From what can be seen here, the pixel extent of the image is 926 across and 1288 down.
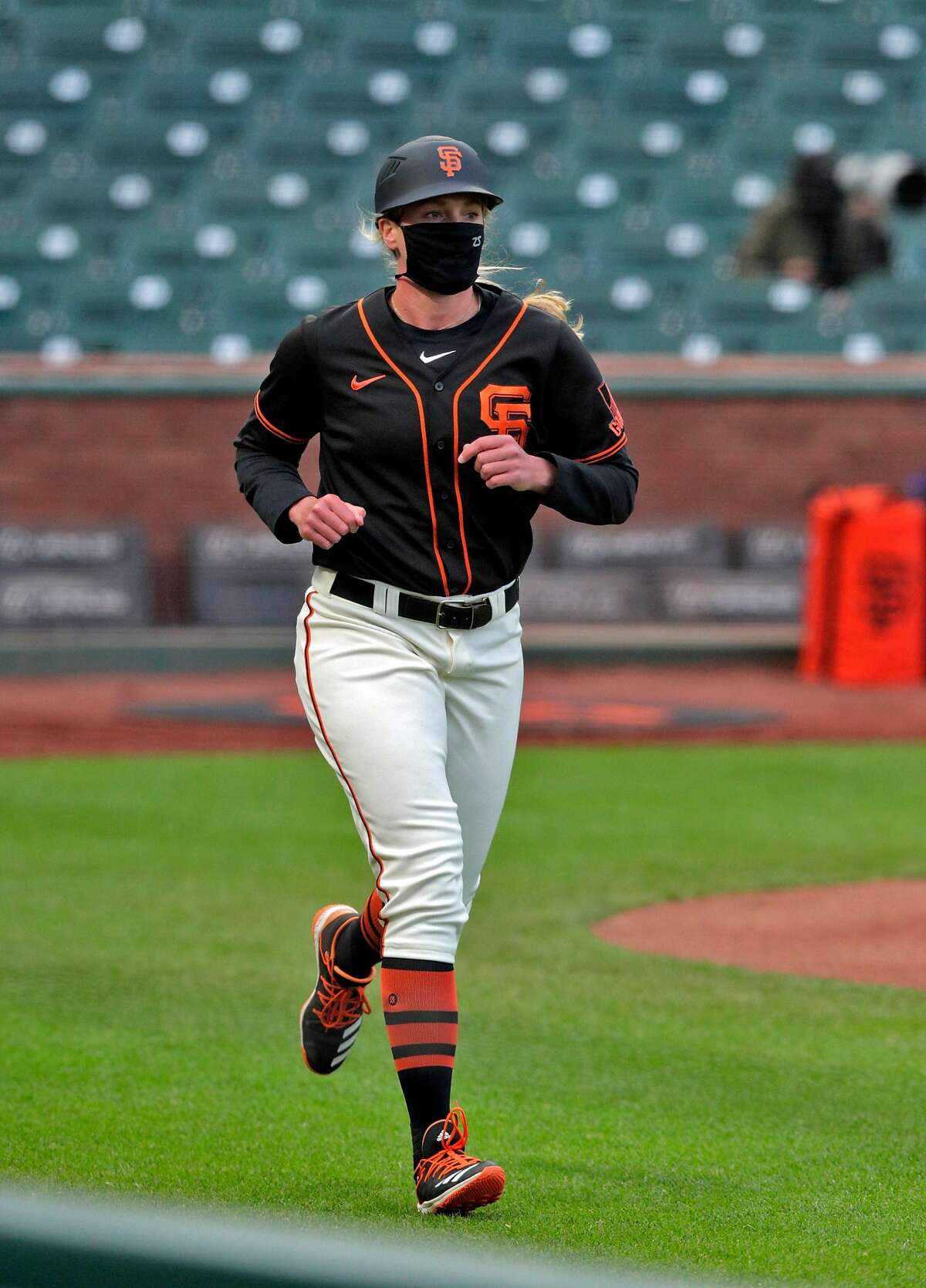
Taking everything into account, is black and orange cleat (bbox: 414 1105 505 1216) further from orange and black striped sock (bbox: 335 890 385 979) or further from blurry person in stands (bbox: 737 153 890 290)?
blurry person in stands (bbox: 737 153 890 290)

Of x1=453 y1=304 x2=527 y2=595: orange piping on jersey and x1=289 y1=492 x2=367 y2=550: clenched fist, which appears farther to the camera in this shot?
x1=453 y1=304 x2=527 y2=595: orange piping on jersey

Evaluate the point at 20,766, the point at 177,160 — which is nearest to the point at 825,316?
the point at 177,160

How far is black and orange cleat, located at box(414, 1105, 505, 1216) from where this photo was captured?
10.5 ft

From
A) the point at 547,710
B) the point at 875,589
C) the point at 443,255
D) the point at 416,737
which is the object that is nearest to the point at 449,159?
the point at 443,255

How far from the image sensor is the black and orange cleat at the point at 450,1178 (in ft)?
10.5

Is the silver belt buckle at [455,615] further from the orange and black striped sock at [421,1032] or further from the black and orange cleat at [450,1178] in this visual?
the black and orange cleat at [450,1178]

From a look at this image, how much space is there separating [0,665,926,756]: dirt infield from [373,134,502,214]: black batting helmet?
783 centimetres

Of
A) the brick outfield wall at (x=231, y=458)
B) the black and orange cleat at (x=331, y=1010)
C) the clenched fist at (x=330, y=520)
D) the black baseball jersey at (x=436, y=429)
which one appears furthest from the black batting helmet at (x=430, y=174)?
the brick outfield wall at (x=231, y=458)

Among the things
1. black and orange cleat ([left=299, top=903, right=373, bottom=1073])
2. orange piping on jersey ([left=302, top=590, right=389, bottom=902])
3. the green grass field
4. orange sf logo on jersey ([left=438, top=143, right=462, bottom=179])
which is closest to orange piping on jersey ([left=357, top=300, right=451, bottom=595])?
orange piping on jersey ([left=302, top=590, right=389, bottom=902])

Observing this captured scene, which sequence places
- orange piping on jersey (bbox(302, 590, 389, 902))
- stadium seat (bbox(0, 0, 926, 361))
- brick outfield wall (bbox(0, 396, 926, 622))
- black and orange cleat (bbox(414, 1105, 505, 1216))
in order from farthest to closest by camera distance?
stadium seat (bbox(0, 0, 926, 361)), brick outfield wall (bbox(0, 396, 926, 622)), orange piping on jersey (bbox(302, 590, 389, 902)), black and orange cleat (bbox(414, 1105, 505, 1216))

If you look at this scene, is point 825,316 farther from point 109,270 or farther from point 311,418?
point 311,418

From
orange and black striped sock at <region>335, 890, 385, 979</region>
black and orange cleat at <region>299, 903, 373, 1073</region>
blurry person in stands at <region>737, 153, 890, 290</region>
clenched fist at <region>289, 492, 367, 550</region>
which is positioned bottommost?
black and orange cleat at <region>299, 903, 373, 1073</region>

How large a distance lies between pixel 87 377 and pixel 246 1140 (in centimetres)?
1237

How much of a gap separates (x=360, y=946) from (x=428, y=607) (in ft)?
2.87
